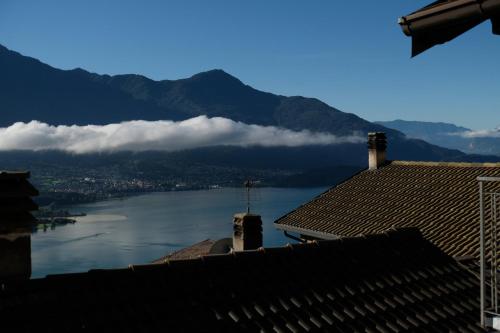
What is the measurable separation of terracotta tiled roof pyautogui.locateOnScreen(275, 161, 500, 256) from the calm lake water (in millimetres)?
48500

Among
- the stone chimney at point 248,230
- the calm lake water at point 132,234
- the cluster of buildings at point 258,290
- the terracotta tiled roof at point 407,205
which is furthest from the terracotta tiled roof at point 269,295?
the calm lake water at point 132,234

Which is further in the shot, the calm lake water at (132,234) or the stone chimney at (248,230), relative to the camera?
the calm lake water at (132,234)

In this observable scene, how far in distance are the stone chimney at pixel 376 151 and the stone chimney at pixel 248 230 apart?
9.24 metres

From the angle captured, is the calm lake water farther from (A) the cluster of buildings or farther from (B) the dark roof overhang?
(B) the dark roof overhang

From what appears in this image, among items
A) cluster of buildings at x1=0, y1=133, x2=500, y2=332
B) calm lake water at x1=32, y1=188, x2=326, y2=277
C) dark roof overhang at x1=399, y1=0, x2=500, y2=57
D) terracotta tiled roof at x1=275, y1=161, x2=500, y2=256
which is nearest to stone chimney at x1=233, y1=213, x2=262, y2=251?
terracotta tiled roof at x1=275, y1=161, x2=500, y2=256

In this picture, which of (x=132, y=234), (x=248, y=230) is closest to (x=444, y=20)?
(x=248, y=230)

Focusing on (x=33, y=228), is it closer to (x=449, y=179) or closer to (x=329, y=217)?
(x=329, y=217)

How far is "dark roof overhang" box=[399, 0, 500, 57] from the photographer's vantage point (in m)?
3.89

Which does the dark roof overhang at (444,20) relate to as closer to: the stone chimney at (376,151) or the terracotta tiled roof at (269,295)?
the terracotta tiled roof at (269,295)

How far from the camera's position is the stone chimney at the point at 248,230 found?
1595 cm

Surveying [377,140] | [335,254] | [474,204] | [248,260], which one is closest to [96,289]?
[248,260]

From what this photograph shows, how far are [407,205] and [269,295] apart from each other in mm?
11991

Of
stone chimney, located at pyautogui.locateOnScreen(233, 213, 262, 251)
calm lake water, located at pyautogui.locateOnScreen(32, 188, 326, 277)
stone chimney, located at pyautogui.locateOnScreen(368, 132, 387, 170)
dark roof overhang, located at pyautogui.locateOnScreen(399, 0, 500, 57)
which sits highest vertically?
dark roof overhang, located at pyautogui.locateOnScreen(399, 0, 500, 57)

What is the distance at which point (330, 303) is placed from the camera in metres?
8.03
